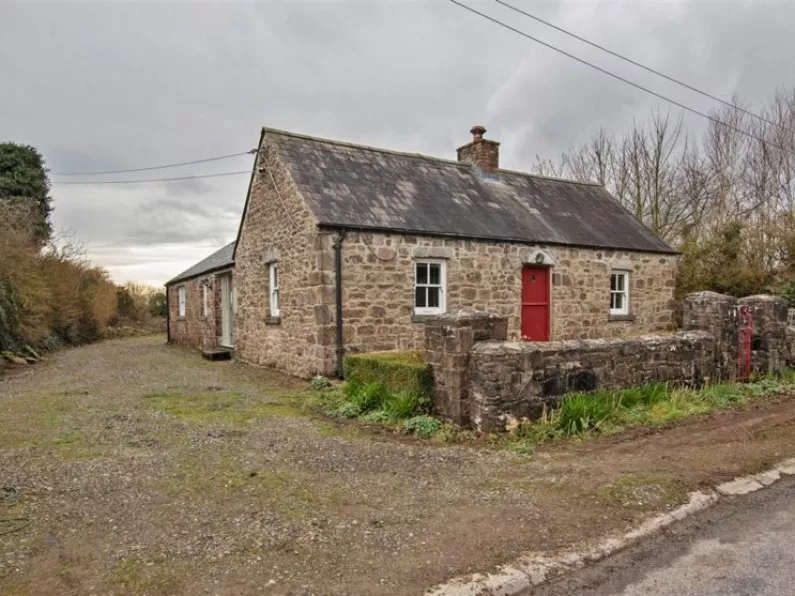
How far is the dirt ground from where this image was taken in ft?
11.7

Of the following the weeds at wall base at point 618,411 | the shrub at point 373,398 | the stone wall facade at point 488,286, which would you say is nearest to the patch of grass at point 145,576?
the weeds at wall base at point 618,411

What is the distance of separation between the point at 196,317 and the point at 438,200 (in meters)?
11.9

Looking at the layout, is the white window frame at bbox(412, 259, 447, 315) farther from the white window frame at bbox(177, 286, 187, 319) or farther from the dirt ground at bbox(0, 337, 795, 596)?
the white window frame at bbox(177, 286, 187, 319)

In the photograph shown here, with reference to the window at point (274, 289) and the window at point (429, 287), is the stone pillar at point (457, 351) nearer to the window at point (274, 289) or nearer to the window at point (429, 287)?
the window at point (429, 287)

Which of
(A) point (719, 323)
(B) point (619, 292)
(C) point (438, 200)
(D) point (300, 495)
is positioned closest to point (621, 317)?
(B) point (619, 292)

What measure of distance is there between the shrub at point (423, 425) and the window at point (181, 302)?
18504 millimetres

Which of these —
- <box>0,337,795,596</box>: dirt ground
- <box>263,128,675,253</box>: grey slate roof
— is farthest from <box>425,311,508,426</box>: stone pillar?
<box>263,128,675,253</box>: grey slate roof

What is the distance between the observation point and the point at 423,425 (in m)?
7.15

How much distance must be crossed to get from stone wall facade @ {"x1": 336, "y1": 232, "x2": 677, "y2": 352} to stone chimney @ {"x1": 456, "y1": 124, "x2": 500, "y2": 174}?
12.7 ft

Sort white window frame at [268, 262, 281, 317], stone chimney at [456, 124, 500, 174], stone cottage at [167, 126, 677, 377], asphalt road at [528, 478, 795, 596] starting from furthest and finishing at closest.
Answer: stone chimney at [456, 124, 500, 174]
white window frame at [268, 262, 281, 317]
stone cottage at [167, 126, 677, 377]
asphalt road at [528, 478, 795, 596]

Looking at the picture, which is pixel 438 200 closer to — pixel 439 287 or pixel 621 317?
pixel 439 287

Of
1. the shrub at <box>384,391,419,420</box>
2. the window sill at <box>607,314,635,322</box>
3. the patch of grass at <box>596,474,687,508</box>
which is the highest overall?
the window sill at <box>607,314,635,322</box>

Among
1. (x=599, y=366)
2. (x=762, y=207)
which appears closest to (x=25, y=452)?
(x=599, y=366)

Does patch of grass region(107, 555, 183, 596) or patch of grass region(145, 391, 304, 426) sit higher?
patch of grass region(107, 555, 183, 596)
